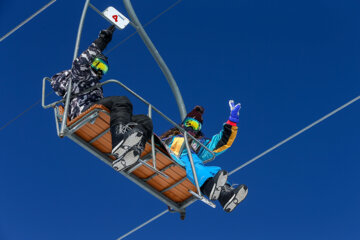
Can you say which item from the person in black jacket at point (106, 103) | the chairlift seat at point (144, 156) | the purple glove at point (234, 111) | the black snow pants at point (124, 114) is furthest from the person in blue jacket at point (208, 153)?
the person in black jacket at point (106, 103)

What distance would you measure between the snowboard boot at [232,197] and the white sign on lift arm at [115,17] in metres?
2.44

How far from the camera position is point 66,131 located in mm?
8922

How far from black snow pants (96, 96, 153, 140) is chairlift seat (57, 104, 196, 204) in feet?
0.31

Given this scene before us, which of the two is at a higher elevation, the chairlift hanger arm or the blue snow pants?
the chairlift hanger arm

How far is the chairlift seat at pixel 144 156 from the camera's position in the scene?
892cm

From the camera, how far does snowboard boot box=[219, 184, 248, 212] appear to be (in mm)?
9867

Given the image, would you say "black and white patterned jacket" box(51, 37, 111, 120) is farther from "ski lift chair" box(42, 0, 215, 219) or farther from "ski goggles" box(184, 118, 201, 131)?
"ski goggles" box(184, 118, 201, 131)

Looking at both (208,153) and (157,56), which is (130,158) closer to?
(208,153)

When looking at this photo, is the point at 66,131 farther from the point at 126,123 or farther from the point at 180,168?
the point at 180,168

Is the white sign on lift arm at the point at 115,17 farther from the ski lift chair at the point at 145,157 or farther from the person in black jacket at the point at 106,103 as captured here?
the ski lift chair at the point at 145,157

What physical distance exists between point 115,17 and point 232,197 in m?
2.63

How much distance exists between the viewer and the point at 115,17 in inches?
375

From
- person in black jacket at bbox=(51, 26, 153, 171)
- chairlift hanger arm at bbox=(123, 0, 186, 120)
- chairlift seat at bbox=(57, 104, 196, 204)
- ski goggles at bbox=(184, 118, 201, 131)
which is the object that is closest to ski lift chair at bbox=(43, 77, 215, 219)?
chairlift seat at bbox=(57, 104, 196, 204)

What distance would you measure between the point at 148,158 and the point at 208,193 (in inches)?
35.4
